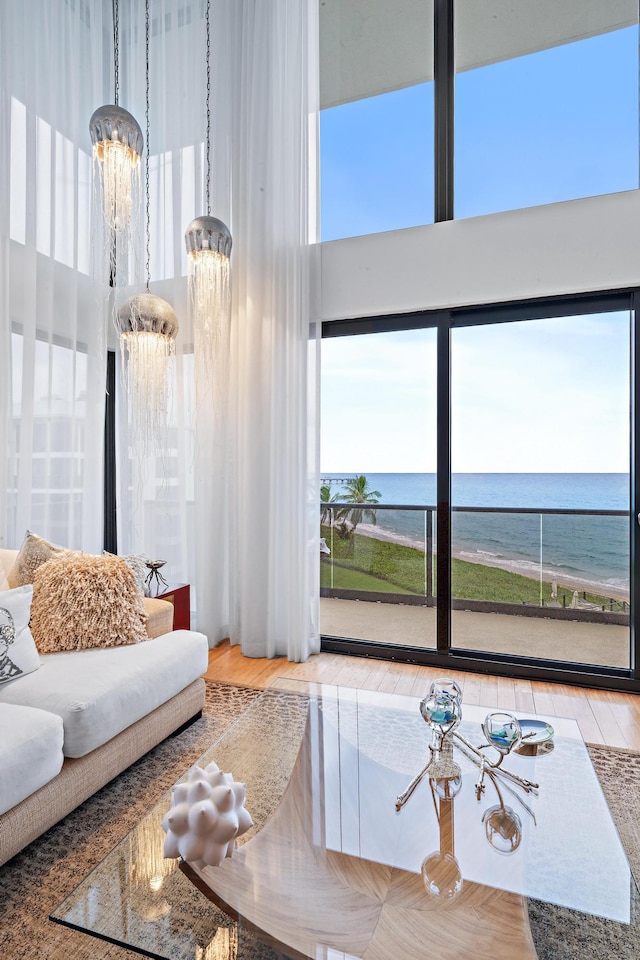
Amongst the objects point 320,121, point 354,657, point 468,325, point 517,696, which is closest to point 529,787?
point 517,696

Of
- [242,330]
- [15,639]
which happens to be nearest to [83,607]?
[15,639]

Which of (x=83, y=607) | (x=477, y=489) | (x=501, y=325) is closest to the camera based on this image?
(x=83, y=607)

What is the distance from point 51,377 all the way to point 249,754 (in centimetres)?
270

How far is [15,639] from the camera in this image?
2.03 meters

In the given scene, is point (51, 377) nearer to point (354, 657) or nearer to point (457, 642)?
point (354, 657)

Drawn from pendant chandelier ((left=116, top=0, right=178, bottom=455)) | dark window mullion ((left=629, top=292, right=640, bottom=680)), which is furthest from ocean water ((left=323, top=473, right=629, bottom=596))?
pendant chandelier ((left=116, top=0, right=178, bottom=455))

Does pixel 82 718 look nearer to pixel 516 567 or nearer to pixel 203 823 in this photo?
pixel 203 823

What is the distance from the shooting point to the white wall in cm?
287

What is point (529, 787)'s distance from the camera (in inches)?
57.7

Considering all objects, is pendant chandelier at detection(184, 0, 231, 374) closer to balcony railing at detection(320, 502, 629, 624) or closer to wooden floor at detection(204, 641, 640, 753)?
balcony railing at detection(320, 502, 629, 624)

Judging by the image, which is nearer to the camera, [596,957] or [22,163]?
[596,957]

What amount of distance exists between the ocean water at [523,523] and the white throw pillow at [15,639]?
2172 millimetres

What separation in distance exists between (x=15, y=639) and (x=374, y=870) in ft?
5.02

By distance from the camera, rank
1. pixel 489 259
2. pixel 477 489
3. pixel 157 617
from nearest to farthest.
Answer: pixel 157 617
pixel 489 259
pixel 477 489
